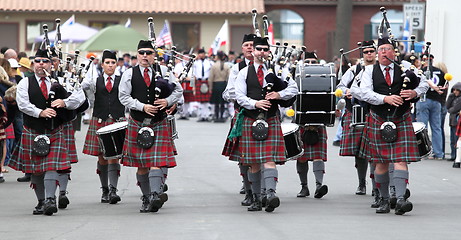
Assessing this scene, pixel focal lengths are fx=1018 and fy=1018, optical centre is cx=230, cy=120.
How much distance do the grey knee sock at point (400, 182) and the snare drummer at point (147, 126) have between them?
2.12 metres

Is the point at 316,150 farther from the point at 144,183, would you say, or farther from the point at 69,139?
the point at 69,139

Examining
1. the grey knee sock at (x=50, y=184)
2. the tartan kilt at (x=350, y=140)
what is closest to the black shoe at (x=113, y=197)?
the grey knee sock at (x=50, y=184)

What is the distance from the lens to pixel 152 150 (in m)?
9.68

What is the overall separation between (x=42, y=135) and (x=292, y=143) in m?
2.47

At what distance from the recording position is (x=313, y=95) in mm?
10961

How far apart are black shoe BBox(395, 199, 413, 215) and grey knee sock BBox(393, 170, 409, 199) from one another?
2.9 inches

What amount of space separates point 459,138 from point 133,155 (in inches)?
262

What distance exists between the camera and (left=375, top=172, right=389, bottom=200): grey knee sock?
9.75 metres

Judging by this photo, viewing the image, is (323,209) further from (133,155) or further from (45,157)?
(45,157)

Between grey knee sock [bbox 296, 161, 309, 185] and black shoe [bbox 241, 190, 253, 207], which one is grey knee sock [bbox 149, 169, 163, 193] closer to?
black shoe [bbox 241, 190, 253, 207]

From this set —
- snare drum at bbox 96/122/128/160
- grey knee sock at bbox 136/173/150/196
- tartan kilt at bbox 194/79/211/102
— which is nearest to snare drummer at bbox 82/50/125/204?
snare drum at bbox 96/122/128/160

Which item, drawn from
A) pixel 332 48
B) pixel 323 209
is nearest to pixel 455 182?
pixel 323 209

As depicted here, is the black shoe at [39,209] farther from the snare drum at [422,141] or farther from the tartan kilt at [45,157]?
the snare drum at [422,141]

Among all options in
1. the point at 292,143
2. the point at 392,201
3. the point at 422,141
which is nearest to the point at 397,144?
the point at 392,201
